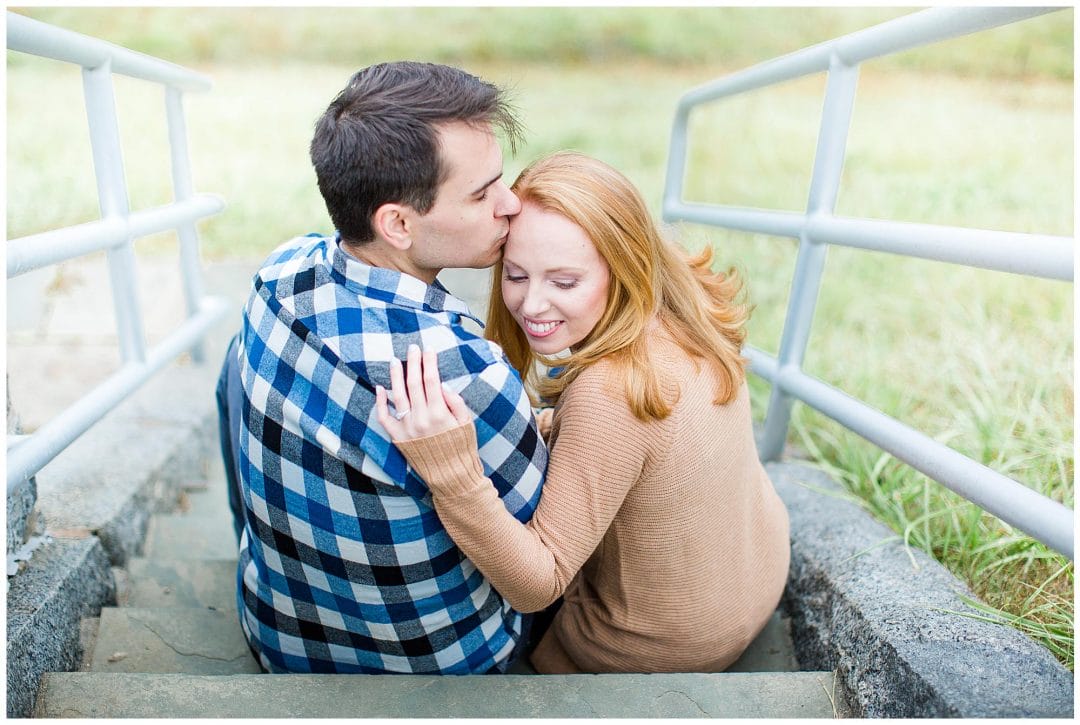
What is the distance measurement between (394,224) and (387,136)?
143 mm

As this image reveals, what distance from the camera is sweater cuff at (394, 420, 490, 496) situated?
4.07ft

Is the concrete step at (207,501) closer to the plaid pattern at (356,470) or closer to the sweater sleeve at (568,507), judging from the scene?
the plaid pattern at (356,470)

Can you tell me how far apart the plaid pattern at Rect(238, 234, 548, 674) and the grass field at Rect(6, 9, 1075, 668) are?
90cm

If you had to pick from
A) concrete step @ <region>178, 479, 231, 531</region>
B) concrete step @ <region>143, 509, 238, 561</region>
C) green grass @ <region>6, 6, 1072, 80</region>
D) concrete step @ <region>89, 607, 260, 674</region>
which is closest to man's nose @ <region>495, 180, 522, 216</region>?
concrete step @ <region>89, 607, 260, 674</region>

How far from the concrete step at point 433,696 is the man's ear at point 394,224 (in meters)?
0.77

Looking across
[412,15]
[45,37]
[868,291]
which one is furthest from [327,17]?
[45,37]

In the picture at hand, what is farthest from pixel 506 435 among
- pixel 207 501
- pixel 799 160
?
pixel 799 160

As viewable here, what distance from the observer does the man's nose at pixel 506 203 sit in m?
1.47

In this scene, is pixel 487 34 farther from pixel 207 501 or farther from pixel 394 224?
pixel 394 224

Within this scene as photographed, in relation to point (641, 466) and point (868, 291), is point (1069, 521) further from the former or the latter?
point (868, 291)

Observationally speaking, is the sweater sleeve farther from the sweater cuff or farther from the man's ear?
the man's ear

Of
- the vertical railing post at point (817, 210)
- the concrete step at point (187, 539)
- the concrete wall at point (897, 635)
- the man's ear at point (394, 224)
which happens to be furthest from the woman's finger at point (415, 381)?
the concrete step at point (187, 539)

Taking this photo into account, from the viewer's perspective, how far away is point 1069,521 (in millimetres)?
1156

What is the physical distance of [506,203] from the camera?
58.1 inches
